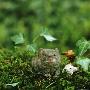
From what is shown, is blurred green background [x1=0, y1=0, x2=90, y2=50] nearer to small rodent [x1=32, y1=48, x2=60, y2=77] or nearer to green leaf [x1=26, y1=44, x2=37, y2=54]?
green leaf [x1=26, y1=44, x2=37, y2=54]

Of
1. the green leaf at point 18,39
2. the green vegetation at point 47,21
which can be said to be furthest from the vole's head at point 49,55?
the green vegetation at point 47,21

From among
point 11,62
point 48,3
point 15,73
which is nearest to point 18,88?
point 15,73

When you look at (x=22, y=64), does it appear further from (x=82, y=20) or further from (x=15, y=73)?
(x=82, y=20)

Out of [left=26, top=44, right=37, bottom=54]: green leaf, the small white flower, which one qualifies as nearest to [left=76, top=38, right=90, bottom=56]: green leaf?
the small white flower

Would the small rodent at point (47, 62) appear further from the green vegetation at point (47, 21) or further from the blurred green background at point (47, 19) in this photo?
the blurred green background at point (47, 19)

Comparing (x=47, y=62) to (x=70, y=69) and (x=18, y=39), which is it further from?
(x=18, y=39)

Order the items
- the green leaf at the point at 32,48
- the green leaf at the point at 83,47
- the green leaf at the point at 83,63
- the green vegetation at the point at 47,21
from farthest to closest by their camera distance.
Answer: the green vegetation at the point at 47,21 → the green leaf at the point at 32,48 → the green leaf at the point at 83,47 → the green leaf at the point at 83,63
